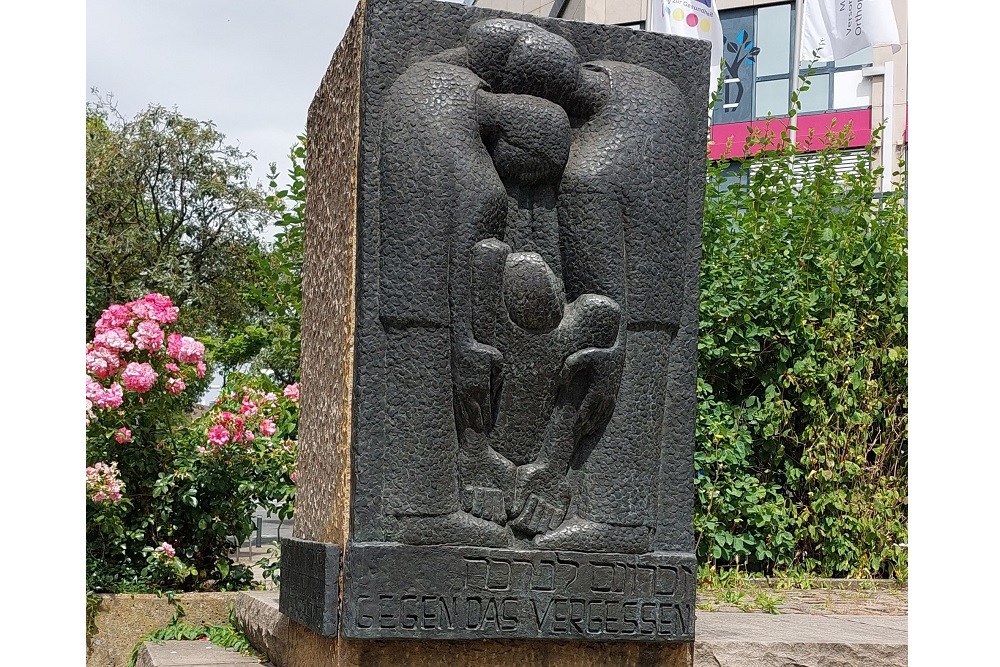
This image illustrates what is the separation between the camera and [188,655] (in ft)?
12.0

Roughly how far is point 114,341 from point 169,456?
54cm

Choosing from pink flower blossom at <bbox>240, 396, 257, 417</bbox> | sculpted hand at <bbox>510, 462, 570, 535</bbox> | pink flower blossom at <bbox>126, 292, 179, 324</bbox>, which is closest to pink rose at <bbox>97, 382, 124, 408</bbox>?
pink flower blossom at <bbox>126, 292, 179, 324</bbox>

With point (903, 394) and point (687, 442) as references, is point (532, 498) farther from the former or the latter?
point (903, 394)

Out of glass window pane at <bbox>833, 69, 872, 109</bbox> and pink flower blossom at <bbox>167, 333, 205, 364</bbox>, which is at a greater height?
glass window pane at <bbox>833, 69, 872, 109</bbox>

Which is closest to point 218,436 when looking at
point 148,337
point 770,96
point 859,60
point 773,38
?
point 148,337

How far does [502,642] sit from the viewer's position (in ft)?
8.94

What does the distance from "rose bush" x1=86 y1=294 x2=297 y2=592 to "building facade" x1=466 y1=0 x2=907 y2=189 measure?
11780 mm

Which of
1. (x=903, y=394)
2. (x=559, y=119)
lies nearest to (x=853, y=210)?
(x=903, y=394)

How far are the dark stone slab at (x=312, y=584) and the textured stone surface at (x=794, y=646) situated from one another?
101 cm

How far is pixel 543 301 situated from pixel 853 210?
11.1 ft

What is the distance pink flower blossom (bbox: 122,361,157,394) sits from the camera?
15.4 ft

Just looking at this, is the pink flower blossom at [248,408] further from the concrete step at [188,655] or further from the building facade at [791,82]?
the building facade at [791,82]

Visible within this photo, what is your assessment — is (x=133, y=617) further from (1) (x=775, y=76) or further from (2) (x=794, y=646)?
(1) (x=775, y=76)

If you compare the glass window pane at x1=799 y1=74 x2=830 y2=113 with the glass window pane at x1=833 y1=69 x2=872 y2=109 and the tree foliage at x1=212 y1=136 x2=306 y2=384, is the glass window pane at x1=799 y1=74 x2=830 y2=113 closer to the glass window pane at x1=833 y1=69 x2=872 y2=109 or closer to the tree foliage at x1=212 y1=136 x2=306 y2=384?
the glass window pane at x1=833 y1=69 x2=872 y2=109
